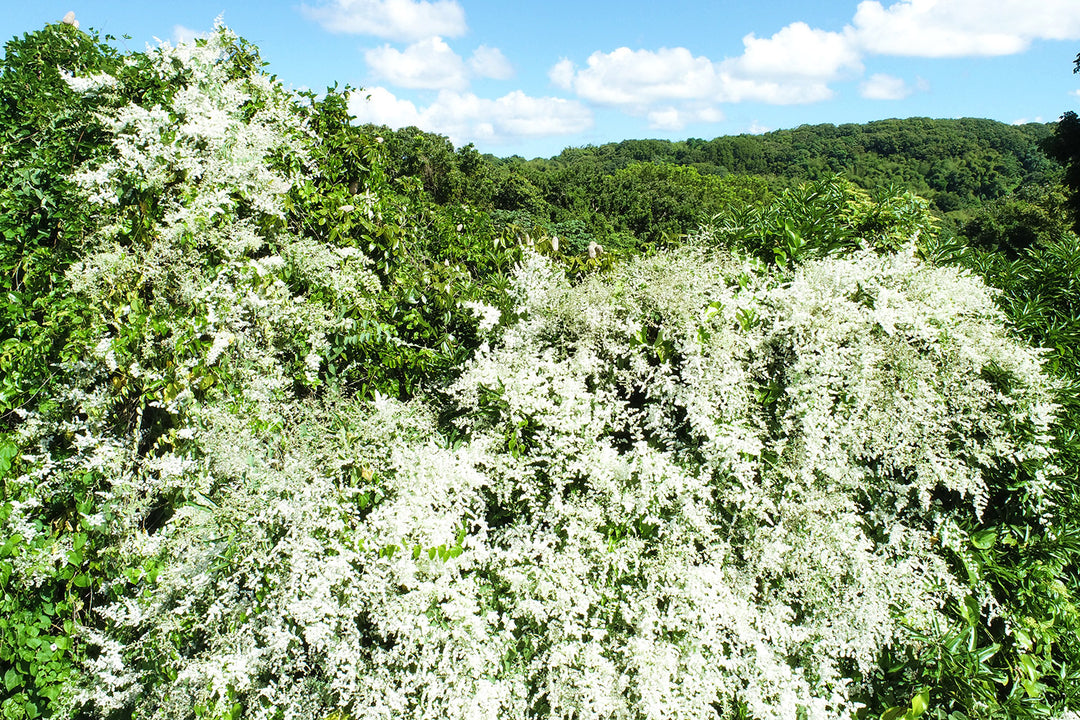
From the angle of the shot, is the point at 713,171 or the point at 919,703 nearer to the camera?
the point at 919,703

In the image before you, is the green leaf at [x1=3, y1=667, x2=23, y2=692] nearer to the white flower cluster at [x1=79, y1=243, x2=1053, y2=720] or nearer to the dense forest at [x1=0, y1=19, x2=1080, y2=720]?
the dense forest at [x1=0, y1=19, x2=1080, y2=720]

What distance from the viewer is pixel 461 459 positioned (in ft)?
9.21

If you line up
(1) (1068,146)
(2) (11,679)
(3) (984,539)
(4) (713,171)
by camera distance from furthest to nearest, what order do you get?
(4) (713,171) < (1) (1068,146) < (3) (984,539) < (2) (11,679)

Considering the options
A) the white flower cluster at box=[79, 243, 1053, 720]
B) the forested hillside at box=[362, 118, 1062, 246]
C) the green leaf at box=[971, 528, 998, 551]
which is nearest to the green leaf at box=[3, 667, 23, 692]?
the white flower cluster at box=[79, 243, 1053, 720]

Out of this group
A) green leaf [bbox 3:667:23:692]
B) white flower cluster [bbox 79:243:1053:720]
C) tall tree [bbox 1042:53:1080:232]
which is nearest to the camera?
white flower cluster [bbox 79:243:1053:720]

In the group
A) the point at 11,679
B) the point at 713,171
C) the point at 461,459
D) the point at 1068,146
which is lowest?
the point at 11,679

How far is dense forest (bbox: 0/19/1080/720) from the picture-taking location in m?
2.48

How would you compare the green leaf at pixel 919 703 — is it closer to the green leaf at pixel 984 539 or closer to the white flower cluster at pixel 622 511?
the white flower cluster at pixel 622 511

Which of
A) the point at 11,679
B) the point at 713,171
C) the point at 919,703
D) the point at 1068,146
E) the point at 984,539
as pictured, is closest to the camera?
the point at 11,679

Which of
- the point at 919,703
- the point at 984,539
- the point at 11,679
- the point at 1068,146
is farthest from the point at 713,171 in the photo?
the point at 11,679

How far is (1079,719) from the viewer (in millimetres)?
2816

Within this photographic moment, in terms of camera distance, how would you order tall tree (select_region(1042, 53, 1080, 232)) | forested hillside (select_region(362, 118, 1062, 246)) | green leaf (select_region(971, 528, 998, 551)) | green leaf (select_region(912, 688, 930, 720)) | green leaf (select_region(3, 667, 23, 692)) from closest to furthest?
green leaf (select_region(3, 667, 23, 692))
green leaf (select_region(912, 688, 930, 720))
green leaf (select_region(971, 528, 998, 551))
tall tree (select_region(1042, 53, 1080, 232))
forested hillside (select_region(362, 118, 1062, 246))

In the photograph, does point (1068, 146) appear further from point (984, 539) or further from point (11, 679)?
point (11, 679)

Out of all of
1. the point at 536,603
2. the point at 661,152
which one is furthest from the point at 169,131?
the point at 661,152
